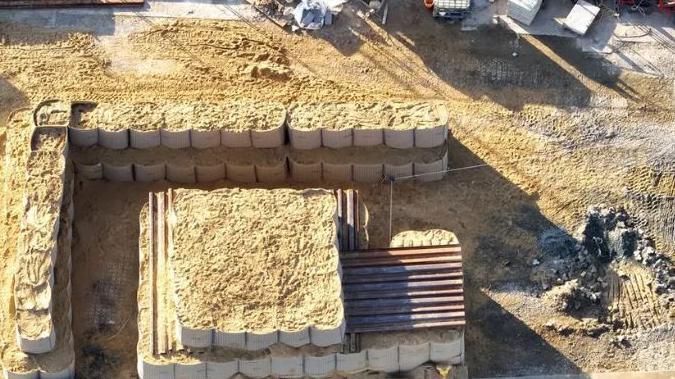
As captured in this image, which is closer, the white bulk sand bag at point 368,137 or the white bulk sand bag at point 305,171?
the white bulk sand bag at point 368,137

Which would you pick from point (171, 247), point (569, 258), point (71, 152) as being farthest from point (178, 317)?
point (569, 258)

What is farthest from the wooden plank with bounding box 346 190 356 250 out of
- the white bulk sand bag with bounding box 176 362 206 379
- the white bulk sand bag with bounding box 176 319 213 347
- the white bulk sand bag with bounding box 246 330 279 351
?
the white bulk sand bag with bounding box 176 362 206 379

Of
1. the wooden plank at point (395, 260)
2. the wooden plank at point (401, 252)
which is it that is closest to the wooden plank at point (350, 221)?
the wooden plank at point (401, 252)

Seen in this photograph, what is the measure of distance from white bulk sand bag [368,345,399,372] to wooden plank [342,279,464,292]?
1.28 m

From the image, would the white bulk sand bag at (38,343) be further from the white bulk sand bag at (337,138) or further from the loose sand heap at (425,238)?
the loose sand heap at (425,238)

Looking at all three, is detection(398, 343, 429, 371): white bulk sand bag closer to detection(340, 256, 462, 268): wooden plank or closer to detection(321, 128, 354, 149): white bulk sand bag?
detection(340, 256, 462, 268): wooden plank

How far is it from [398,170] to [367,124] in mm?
1333

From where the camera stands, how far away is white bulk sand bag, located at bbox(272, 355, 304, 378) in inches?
932

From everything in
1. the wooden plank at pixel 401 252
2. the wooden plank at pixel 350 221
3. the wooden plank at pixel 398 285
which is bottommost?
the wooden plank at pixel 398 285

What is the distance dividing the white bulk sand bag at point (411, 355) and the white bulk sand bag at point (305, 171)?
4.82 metres

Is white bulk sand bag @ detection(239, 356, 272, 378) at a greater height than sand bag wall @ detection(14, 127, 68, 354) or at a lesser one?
lesser

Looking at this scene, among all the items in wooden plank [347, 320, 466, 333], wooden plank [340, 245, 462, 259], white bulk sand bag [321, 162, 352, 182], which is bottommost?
wooden plank [347, 320, 466, 333]

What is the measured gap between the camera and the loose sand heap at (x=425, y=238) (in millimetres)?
25391

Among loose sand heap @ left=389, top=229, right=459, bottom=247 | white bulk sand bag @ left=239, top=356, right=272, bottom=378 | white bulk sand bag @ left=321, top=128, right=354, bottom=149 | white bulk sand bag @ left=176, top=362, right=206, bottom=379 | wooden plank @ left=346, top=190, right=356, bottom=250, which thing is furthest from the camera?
white bulk sand bag @ left=321, top=128, right=354, bottom=149
